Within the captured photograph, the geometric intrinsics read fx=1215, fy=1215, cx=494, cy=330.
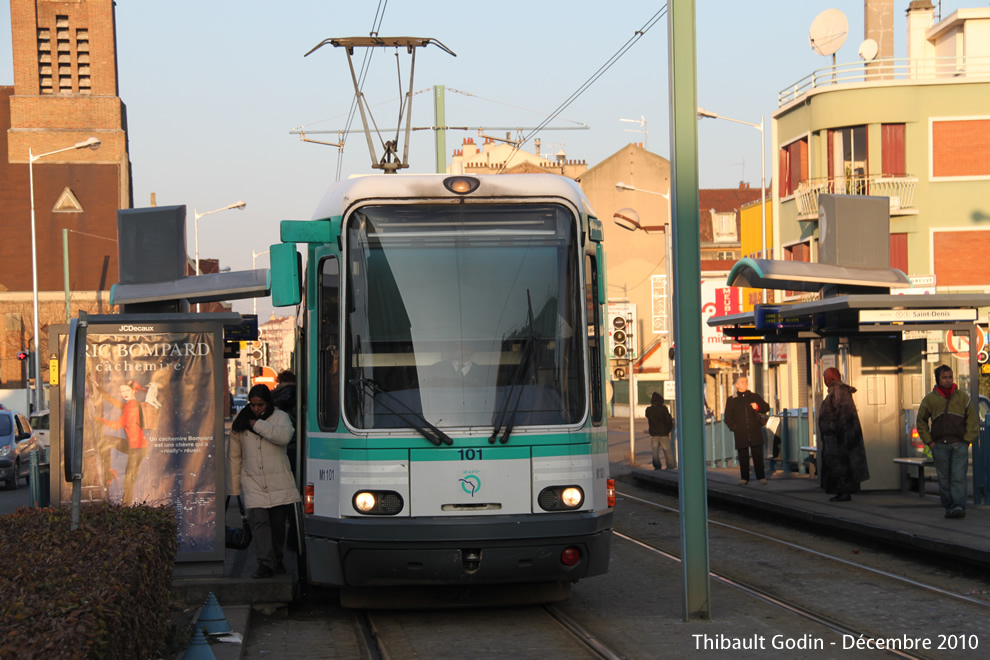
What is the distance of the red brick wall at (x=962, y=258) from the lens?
37.8 meters

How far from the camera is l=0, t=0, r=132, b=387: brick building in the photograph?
6900 centimetres

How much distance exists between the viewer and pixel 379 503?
27.6 feet

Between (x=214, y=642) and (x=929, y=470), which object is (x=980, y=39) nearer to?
(x=929, y=470)

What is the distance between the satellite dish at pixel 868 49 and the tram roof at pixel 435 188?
34.9 m

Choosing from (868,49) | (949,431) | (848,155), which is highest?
(868,49)

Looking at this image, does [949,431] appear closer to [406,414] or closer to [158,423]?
[406,414]

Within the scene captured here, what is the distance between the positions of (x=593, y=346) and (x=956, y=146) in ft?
108

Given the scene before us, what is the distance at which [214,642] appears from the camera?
7762 mm

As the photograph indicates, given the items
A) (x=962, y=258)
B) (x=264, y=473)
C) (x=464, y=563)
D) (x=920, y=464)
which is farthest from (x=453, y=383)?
(x=962, y=258)

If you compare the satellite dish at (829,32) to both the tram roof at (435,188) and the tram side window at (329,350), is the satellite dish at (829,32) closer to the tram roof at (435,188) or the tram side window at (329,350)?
the tram roof at (435,188)

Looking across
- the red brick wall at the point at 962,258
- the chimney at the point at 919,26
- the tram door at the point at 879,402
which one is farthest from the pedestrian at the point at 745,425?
the chimney at the point at 919,26

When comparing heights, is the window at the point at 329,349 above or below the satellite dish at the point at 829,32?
below

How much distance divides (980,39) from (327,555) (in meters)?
38.8

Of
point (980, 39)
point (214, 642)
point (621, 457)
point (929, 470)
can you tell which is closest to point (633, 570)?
point (214, 642)
